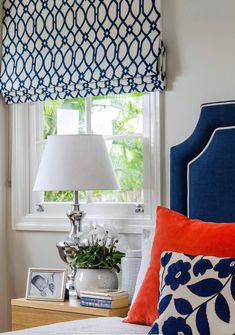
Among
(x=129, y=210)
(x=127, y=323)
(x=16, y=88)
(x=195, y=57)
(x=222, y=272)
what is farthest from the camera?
(x=16, y=88)

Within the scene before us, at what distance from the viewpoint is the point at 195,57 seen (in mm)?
3752

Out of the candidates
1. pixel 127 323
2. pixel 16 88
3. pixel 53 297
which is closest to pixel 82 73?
pixel 16 88

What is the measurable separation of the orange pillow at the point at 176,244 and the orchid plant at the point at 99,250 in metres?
0.64

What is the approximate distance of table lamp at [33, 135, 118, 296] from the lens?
3781mm

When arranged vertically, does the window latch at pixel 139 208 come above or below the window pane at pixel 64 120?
below

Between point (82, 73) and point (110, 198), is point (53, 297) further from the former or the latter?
point (82, 73)

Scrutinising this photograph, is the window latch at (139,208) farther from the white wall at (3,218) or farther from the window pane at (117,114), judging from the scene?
the white wall at (3,218)

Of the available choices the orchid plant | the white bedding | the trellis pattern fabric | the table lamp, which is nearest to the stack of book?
the orchid plant

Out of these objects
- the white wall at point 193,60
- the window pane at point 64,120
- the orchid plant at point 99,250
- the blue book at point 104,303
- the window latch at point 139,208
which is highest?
the white wall at point 193,60

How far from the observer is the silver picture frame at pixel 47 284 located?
150 inches

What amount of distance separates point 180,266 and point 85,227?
1.35 m

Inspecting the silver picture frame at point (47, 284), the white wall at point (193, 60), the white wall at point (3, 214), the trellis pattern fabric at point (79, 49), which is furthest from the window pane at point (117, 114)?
the silver picture frame at point (47, 284)

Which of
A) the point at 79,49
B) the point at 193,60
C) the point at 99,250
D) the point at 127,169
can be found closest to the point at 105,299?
the point at 99,250

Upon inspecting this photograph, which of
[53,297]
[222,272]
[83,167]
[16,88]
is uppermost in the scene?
[16,88]
